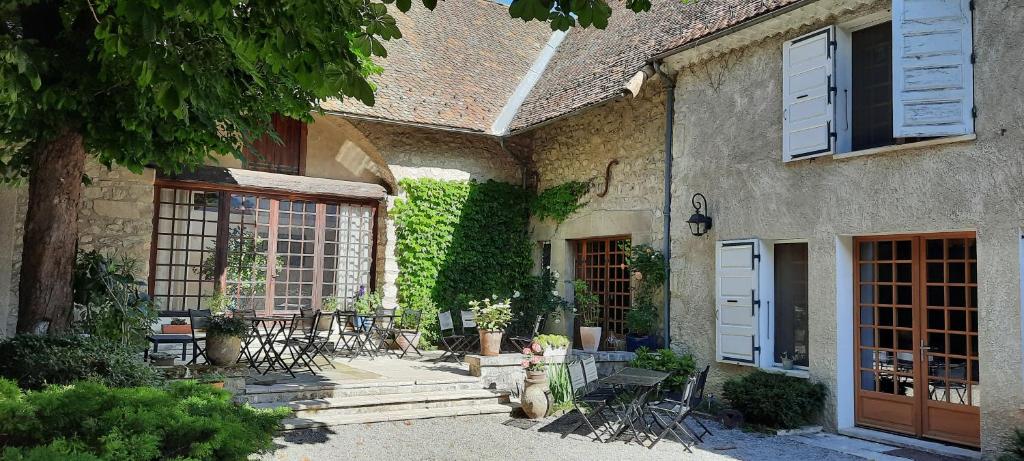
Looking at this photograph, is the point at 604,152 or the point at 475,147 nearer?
the point at 604,152

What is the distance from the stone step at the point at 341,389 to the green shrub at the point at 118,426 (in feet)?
10.8

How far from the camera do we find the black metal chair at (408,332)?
428 inches

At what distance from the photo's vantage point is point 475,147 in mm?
12578

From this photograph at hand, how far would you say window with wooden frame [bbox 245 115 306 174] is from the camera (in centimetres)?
1160

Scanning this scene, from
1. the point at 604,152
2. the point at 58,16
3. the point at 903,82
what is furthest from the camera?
the point at 604,152

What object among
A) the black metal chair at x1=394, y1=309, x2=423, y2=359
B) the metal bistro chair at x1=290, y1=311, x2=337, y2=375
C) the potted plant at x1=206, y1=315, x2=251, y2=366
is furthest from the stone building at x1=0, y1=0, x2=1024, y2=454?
the potted plant at x1=206, y1=315, x2=251, y2=366

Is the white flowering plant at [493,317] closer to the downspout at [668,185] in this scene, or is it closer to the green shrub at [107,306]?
the downspout at [668,185]

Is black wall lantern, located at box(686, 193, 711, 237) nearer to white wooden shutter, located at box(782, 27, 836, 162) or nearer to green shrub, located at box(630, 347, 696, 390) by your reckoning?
white wooden shutter, located at box(782, 27, 836, 162)

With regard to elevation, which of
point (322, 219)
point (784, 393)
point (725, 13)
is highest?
point (725, 13)

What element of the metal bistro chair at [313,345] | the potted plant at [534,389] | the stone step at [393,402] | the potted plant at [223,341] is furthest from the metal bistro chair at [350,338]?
the potted plant at [534,389]

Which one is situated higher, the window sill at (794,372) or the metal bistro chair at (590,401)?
the window sill at (794,372)

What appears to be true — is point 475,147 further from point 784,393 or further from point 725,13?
point 784,393

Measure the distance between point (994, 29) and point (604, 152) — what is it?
5.43 meters

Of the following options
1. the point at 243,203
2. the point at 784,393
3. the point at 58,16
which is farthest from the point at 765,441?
the point at 243,203
